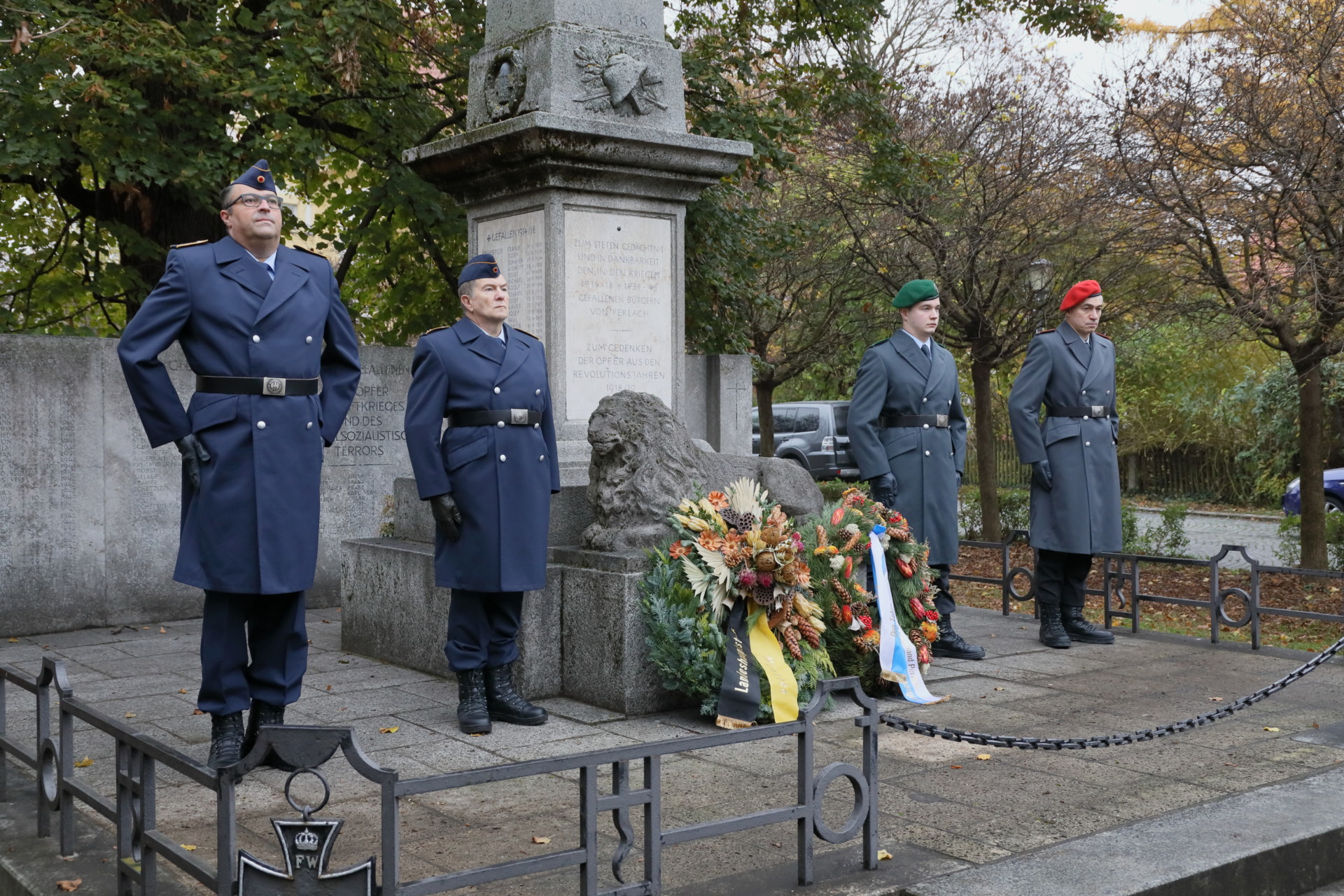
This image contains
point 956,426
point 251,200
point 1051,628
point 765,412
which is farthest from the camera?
point 765,412

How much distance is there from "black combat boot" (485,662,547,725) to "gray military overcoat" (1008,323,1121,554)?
3.52 metres

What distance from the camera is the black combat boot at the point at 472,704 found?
5441 mm

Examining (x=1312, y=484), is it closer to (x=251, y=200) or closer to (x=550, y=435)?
(x=550, y=435)

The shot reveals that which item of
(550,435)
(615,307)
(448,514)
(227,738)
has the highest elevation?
(615,307)

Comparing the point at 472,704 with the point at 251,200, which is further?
the point at 472,704

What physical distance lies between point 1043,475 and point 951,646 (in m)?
1.17

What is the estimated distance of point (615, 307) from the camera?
671cm

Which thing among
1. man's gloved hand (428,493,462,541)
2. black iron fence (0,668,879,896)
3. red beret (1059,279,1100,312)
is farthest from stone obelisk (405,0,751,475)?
black iron fence (0,668,879,896)

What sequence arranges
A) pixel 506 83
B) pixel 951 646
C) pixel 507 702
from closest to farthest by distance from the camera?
pixel 507 702 < pixel 506 83 < pixel 951 646

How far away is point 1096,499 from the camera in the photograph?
7.74 m

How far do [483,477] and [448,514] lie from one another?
21cm

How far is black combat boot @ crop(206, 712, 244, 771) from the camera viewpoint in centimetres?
476

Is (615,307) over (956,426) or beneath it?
over

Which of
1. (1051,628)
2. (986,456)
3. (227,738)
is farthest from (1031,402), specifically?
(986,456)
